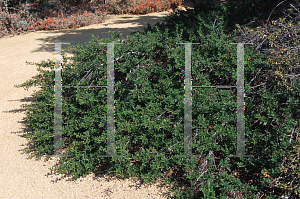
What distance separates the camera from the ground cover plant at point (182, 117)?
2.59 meters

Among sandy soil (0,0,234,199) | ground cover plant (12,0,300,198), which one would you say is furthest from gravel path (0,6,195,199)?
ground cover plant (12,0,300,198)

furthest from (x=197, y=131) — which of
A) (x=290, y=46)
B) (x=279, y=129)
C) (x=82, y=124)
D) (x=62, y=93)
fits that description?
(x=62, y=93)

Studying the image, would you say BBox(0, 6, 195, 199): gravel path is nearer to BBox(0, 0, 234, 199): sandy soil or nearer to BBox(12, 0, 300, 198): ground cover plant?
BBox(0, 0, 234, 199): sandy soil

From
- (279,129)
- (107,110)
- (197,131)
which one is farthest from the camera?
(107,110)

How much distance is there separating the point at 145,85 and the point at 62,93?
1180 mm

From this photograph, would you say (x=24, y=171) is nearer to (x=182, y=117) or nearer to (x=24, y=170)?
(x=24, y=170)

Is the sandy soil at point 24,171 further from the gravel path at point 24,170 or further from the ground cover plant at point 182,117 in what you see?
the ground cover plant at point 182,117

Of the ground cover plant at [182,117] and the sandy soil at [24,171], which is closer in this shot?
the ground cover plant at [182,117]

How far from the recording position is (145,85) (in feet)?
10.9

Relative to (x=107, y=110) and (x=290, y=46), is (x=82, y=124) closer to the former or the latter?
(x=107, y=110)

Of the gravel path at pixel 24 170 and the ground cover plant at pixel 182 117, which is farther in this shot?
the gravel path at pixel 24 170

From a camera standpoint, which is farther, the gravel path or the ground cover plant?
the gravel path

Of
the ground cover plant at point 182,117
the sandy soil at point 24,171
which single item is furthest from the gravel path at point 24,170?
the ground cover plant at point 182,117

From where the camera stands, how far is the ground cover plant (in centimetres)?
259
